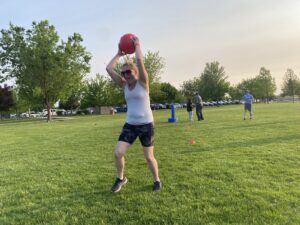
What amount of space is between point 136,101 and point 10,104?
69.1 meters

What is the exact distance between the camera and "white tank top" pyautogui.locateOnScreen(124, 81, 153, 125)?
4816mm

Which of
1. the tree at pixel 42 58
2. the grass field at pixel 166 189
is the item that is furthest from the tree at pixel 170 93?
the grass field at pixel 166 189

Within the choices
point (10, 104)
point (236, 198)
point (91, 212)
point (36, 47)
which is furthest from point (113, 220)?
point (10, 104)

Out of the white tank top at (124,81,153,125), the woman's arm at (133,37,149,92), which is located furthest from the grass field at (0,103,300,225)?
the woman's arm at (133,37,149,92)

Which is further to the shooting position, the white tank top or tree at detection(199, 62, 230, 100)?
tree at detection(199, 62, 230, 100)

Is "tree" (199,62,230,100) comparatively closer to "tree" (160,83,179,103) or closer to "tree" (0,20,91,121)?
"tree" (160,83,179,103)

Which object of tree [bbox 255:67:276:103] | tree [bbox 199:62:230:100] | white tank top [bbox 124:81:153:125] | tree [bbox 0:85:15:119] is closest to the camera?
white tank top [bbox 124:81:153:125]

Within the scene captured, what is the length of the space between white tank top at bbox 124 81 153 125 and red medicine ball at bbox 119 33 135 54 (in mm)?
585

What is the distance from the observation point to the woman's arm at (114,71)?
499 centimetres

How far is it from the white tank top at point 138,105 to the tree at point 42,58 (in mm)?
34817

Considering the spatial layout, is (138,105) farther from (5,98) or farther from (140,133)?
(5,98)

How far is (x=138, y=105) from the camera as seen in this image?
15.9ft

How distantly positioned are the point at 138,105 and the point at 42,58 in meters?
35.4

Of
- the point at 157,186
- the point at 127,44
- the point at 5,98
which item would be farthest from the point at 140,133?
the point at 5,98
